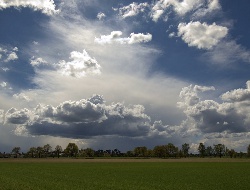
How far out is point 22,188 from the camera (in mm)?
32594

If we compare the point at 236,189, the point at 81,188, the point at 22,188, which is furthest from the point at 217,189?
the point at 22,188

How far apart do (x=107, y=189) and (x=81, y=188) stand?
115 inches

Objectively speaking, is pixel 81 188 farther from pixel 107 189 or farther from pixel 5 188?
pixel 5 188

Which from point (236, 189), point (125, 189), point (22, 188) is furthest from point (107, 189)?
point (236, 189)

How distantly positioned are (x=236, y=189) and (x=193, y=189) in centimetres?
480

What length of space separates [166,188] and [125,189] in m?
4.78

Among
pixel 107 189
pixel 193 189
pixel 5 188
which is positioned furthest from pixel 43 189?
pixel 193 189

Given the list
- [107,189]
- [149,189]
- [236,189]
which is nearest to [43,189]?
[107,189]

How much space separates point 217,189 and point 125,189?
33.4 feet

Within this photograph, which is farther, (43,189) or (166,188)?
(166,188)

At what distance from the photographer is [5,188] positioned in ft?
107

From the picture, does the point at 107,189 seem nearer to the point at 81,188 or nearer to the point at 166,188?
the point at 81,188

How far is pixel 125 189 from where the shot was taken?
32.8m

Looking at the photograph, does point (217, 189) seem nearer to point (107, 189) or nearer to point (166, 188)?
point (166, 188)
